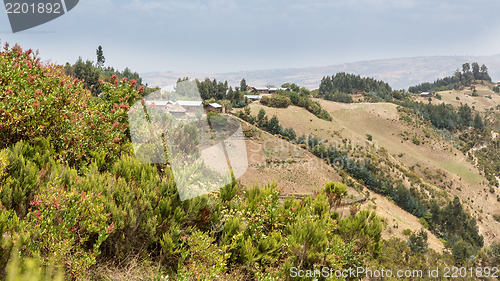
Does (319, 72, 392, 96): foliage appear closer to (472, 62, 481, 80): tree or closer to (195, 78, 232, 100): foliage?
(195, 78, 232, 100): foliage

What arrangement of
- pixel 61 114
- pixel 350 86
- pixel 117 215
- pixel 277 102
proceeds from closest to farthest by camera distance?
pixel 117 215, pixel 61 114, pixel 277 102, pixel 350 86

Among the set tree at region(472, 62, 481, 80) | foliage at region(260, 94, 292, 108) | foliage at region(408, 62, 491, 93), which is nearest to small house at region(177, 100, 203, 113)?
foliage at region(260, 94, 292, 108)

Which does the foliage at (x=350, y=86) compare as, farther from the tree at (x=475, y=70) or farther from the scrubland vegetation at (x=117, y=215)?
the scrubland vegetation at (x=117, y=215)

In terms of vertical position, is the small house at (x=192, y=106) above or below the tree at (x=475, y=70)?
below

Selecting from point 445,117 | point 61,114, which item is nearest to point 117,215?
point 61,114

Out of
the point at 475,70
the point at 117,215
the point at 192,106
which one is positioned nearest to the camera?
the point at 117,215

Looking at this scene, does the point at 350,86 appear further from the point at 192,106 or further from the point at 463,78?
the point at 463,78

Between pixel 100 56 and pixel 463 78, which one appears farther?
pixel 463 78

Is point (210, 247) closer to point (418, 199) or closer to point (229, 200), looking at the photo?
point (229, 200)

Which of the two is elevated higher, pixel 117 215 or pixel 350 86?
pixel 350 86

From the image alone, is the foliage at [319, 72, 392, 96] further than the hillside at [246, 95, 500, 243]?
Yes

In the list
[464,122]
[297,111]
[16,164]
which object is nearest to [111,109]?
[16,164]

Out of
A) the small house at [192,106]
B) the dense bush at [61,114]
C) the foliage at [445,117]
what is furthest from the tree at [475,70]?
the dense bush at [61,114]

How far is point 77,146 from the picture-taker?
630 centimetres
